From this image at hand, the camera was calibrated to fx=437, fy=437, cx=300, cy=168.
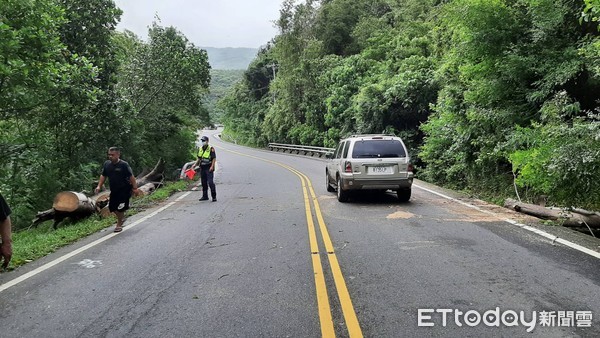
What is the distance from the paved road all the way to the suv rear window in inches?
105

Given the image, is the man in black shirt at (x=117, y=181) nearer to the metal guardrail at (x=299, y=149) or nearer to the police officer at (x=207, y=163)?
the police officer at (x=207, y=163)

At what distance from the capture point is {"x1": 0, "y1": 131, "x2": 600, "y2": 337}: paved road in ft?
12.9

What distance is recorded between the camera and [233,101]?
67.8m

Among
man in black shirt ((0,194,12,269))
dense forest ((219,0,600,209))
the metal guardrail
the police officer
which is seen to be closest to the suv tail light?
dense forest ((219,0,600,209))

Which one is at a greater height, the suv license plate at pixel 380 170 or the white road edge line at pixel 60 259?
the suv license plate at pixel 380 170

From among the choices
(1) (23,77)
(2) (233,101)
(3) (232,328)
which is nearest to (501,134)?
(3) (232,328)

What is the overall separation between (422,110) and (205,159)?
43.3 feet

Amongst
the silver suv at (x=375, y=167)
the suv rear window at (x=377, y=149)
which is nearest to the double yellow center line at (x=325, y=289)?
the silver suv at (x=375, y=167)

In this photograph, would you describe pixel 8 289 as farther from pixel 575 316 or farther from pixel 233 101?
pixel 233 101

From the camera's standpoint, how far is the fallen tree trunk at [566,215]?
7449mm

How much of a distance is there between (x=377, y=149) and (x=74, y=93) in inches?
339

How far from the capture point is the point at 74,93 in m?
12.4

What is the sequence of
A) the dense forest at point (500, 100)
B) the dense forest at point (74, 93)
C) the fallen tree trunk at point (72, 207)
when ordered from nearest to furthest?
the dense forest at point (500, 100), the fallen tree trunk at point (72, 207), the dense forest at point (74, 93)

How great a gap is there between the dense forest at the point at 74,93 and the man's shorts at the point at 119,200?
3153mm
